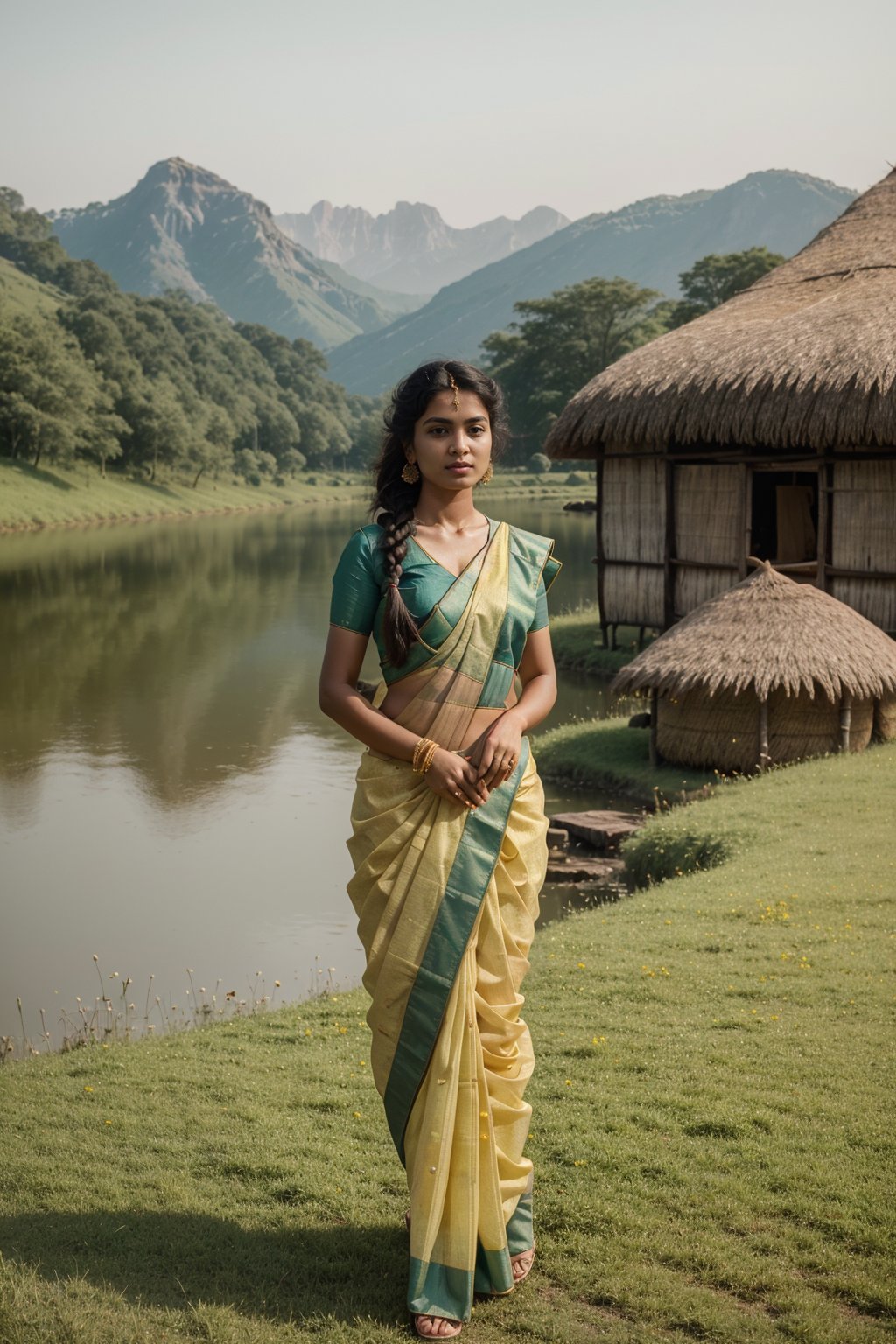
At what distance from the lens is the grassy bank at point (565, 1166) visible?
327 cm

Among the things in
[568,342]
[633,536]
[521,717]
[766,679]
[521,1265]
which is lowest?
[521,1265]

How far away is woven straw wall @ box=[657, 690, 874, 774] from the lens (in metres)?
12.1

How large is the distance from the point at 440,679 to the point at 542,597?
1.43ft

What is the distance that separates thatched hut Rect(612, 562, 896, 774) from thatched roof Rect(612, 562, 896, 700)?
0.01 meters

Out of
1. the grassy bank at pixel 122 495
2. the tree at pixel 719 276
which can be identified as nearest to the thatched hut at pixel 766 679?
the grassy bank at pixel 122 495

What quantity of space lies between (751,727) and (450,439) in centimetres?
932

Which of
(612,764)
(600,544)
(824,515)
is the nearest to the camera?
(612,764)

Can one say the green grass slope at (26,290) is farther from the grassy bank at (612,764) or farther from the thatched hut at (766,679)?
the thatched hut at (766,679)

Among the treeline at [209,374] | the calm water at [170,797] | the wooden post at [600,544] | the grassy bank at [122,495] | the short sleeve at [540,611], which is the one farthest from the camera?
the treeline at [209,374]

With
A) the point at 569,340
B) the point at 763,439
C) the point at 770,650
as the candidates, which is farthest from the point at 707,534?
the point at 569,340

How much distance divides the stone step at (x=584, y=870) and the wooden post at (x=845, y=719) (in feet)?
9.50

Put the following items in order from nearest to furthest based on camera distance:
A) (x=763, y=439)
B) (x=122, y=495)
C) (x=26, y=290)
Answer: (x=763, y=439) < (x=122, y=495) < (x=26, y=290)

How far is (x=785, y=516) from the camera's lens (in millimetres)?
19109

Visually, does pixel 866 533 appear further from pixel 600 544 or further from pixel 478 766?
pixel 478 766
